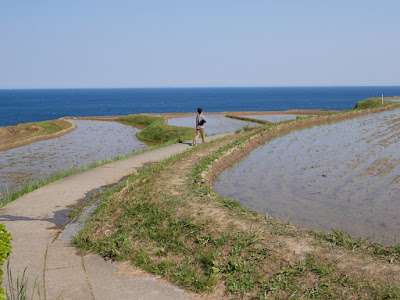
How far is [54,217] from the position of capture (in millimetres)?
9719

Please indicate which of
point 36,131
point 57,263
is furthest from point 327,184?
point 36,131

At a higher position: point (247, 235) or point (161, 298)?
point (247, 235)

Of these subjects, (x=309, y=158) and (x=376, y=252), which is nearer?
(x=376, y=252)

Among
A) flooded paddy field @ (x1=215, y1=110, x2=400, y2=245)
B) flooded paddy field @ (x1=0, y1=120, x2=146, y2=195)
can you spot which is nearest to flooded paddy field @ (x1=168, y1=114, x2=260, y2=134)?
flooded paddy field @ (x1=0, y1=120, x2=146, y2=195)

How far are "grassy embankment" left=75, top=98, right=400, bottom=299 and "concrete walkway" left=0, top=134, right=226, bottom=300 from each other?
40 cm

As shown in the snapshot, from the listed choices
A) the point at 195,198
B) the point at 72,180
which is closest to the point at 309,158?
the point at 195,198

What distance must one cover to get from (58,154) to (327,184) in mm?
19015

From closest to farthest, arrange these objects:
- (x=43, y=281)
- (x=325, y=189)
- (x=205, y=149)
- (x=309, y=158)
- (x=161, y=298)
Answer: (x=161, y=298) < (x=43, y=281) < (x=325, y=189) < (x=309, y=158) < (x=205, y=149)

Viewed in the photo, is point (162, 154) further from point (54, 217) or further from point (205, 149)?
point (54, 217)

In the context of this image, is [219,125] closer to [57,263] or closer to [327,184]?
[327,184]

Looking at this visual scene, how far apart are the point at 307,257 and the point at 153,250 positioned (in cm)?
303

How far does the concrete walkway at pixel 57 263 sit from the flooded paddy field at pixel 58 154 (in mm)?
4527

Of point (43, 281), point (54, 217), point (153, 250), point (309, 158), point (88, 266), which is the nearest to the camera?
point (43, 281)

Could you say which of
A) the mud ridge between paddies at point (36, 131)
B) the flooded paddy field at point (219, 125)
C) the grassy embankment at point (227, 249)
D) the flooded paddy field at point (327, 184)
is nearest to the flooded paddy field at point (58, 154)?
the mud ridge between paddies at point (36, 131)
